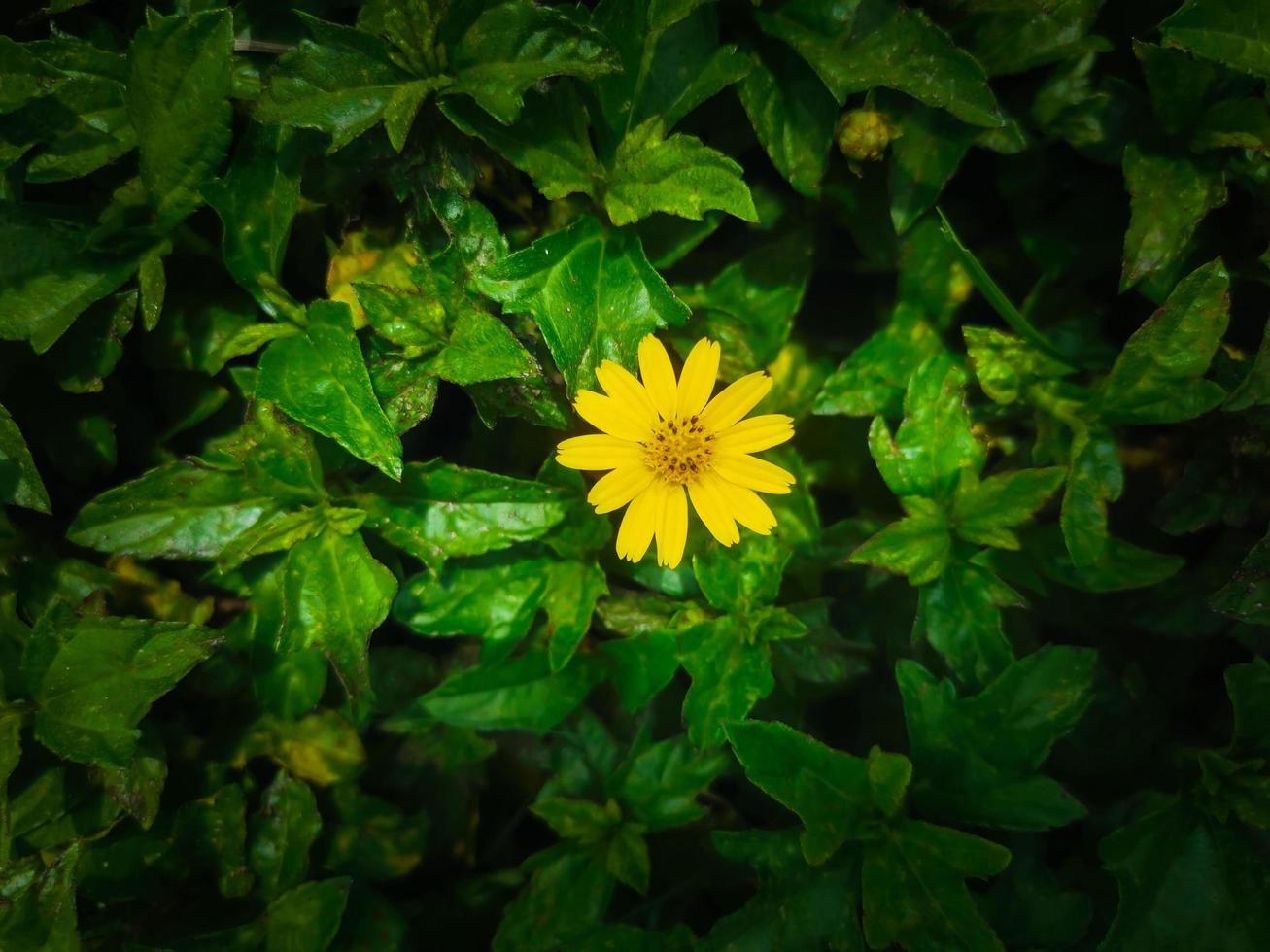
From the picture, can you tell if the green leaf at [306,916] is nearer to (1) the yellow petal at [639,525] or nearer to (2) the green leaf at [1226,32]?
(1) the yellow petal at [639,525]

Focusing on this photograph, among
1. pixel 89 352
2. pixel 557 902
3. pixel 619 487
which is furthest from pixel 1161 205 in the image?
pixel 89 352

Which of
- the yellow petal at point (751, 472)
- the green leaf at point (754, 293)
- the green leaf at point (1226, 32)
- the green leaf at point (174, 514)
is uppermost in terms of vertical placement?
the green leaf at point (1226, 32)

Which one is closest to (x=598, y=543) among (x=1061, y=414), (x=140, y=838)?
(x=1061, y=414)

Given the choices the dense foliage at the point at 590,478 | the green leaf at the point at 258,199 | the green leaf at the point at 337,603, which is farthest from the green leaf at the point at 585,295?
the green leaf at the point at 337,603

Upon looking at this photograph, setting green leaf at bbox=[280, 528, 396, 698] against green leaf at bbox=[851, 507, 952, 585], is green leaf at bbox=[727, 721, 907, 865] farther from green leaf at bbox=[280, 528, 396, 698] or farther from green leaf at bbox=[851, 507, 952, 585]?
green leaf at bbox=[280, 528, 396, 698]

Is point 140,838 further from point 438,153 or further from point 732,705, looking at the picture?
point 438,153

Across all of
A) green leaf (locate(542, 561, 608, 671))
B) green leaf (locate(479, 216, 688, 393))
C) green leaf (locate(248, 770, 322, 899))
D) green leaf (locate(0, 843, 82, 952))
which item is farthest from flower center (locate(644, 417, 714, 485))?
green leaf (locate(0, 843, 82, 952))

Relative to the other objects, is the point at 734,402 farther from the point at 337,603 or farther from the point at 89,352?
the point at 89,352
